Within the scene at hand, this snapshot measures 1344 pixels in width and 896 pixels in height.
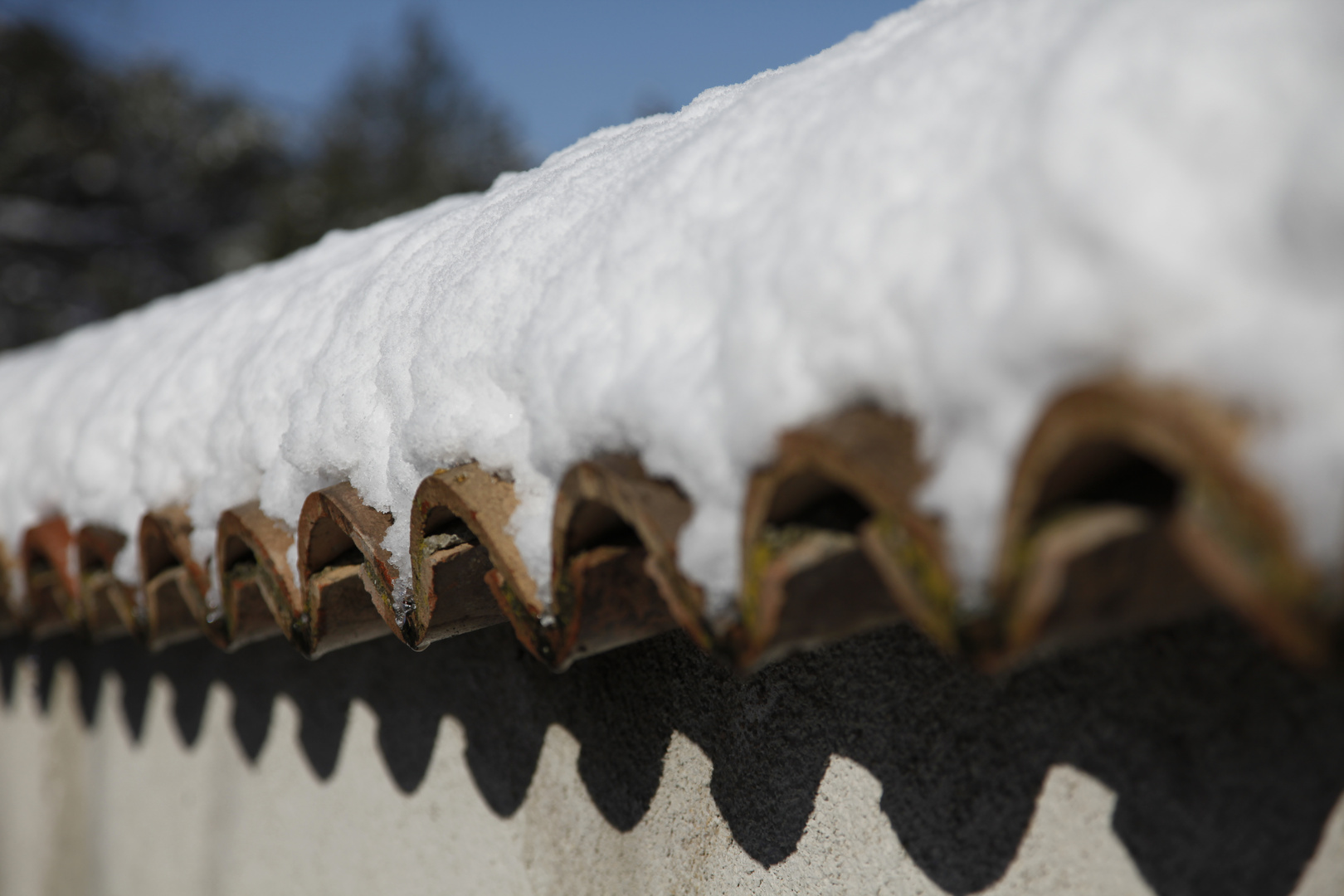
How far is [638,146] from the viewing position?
4.68 ft

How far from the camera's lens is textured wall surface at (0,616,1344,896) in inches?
37.6

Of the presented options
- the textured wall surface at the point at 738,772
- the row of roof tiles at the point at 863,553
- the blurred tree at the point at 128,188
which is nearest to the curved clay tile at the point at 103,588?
the textured wall surface at the point at 738,772

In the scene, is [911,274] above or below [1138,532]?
above

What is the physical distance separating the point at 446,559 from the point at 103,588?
147 centimetres

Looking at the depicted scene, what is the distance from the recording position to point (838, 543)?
2.78ft

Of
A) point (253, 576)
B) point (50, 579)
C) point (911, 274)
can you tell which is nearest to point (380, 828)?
point (253, 576)

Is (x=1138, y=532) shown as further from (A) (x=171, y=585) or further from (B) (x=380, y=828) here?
(A) (x=171, y=585)

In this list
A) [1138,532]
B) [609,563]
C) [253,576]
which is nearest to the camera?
[1138,532]

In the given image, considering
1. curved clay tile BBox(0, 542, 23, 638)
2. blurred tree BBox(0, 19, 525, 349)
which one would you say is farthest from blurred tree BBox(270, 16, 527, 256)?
curved clay tile BBox(0, 542, 23, 638)

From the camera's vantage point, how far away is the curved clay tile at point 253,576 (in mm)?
1558

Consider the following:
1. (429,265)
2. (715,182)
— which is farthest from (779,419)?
(429,265)

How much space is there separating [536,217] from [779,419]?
0.70 m

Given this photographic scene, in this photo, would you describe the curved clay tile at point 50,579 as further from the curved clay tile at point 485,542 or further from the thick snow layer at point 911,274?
the curved clay tile at point 485,542

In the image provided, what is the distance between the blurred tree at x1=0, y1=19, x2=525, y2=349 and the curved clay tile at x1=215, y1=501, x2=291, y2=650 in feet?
40.3
